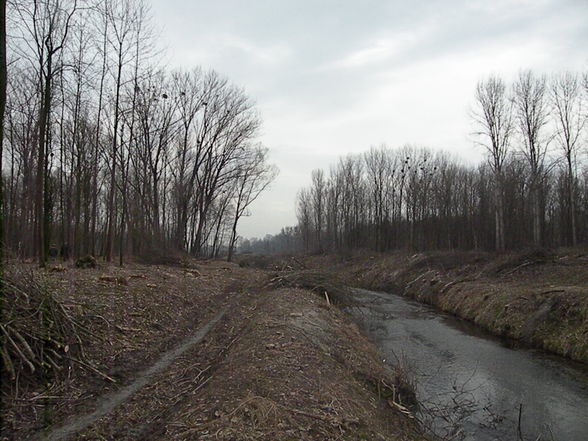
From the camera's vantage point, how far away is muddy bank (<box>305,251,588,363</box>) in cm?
1209

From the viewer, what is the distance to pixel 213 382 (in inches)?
240

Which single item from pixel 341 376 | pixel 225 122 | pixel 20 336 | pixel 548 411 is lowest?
pixel 548 411

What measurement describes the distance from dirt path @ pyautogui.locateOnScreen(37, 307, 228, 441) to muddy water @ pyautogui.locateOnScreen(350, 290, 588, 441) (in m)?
4.62

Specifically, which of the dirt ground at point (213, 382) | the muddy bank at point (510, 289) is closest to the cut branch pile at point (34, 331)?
the dirt ground at point (213, 382)

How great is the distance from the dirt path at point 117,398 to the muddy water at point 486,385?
462 cm

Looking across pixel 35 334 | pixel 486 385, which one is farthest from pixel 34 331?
pixel 486 385

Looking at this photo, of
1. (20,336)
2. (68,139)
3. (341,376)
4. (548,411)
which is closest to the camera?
(20,336)

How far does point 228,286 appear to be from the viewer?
18719 millimetres

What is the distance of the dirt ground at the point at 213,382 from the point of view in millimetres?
4812

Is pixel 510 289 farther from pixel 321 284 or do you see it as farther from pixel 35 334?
pixel 35 334

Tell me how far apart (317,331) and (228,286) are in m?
10.0

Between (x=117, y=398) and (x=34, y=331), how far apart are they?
168 centimetres

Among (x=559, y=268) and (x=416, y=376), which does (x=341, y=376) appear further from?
(x=559, y=268)

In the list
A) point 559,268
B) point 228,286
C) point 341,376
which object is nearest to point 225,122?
point 228,286
